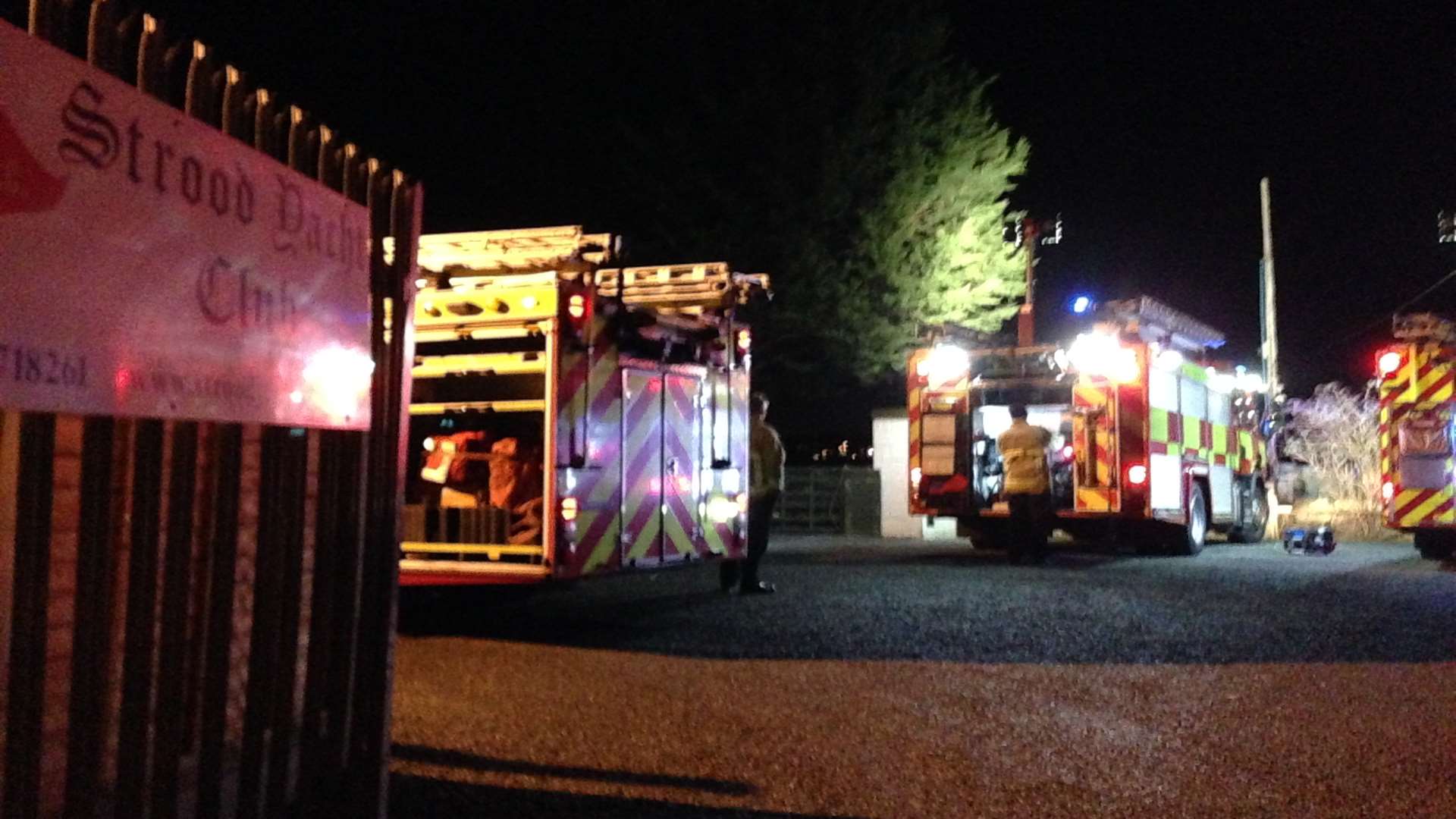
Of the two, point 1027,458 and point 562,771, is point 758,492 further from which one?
point 562,771

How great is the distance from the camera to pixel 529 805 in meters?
4.71

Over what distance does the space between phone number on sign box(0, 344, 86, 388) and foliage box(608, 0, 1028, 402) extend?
16.4 m

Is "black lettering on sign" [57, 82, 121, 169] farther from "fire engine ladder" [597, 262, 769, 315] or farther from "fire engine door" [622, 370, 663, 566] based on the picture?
"fire engine ladder" [597, 262, 769, 315]

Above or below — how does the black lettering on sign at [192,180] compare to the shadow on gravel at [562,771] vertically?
above

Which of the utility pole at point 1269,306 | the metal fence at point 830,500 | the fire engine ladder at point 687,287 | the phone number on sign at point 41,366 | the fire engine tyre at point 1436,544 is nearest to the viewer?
the phone number on sign at point 41,366

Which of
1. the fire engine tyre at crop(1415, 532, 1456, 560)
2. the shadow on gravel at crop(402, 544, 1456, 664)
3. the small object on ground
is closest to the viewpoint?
the shadow on gravel at crop(402, 544, 1456, 664)

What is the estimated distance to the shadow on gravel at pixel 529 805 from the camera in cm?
460

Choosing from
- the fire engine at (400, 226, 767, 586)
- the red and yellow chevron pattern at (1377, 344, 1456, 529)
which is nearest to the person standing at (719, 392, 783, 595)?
the fire engine at (400, 226, 767, 586)

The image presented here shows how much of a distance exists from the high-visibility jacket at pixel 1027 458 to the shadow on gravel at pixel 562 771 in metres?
8.59

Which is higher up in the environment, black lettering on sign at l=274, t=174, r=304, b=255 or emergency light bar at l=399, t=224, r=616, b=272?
emergency light bar at l=399, t=224, r=616, b=272

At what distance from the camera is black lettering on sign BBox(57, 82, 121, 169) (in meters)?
2.80

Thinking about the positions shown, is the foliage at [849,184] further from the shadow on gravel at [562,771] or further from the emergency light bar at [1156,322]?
the shadow on gravel at [562,771]

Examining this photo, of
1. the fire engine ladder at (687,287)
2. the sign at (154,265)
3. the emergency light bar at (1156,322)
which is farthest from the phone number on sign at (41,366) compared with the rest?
the emergency light bar at (1156,322)

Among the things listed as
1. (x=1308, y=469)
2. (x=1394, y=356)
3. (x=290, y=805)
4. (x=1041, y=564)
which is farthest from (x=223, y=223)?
(x=1308, y=469)
